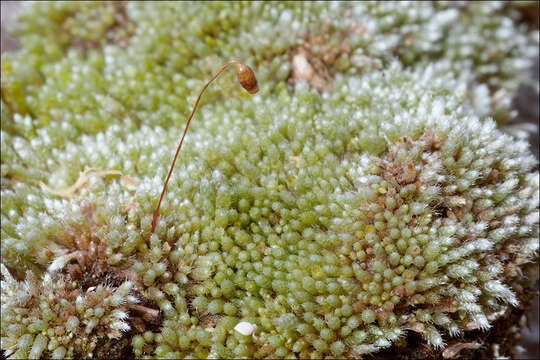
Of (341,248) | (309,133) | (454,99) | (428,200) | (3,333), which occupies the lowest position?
(3,333)

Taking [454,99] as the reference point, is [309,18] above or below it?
above

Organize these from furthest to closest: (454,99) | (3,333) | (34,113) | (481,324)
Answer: (34,113)
(454,99)
(481,324)
(3,333)

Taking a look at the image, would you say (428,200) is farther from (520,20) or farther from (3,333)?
(520,20)

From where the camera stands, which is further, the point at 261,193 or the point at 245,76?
the point at 261,193

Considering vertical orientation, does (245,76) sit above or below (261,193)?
above

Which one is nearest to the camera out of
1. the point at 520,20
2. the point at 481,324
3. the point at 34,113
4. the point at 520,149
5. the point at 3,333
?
the point at 3,333

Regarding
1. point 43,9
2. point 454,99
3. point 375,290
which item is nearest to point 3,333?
point 375,290

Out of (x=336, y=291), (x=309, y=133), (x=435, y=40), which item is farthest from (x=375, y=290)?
(x=435, y=40)

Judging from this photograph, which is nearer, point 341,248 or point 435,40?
point 341,248
